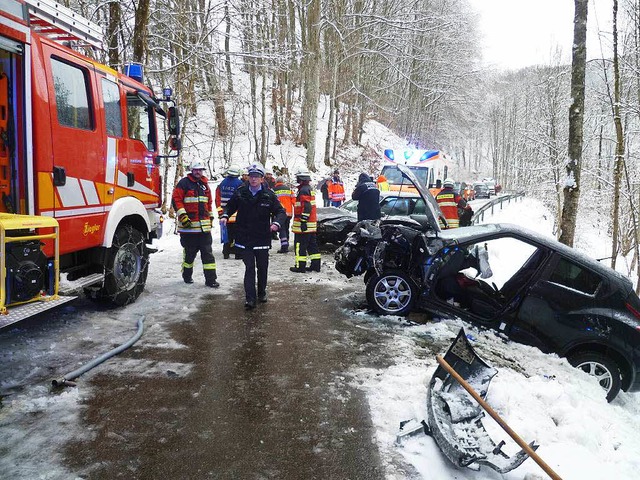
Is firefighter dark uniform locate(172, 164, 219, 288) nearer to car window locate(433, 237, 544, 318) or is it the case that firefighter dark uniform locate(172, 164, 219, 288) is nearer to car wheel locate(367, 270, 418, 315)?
car wheel locate(367, 270, 418, 315)

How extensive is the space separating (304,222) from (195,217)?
7.16ft

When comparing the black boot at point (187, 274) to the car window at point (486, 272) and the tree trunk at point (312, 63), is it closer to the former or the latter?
the car window at point (486, 272)

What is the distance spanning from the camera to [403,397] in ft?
12.2

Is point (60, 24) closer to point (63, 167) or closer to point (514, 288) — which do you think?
point (63, 167)

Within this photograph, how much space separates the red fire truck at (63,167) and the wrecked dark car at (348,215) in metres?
5.09

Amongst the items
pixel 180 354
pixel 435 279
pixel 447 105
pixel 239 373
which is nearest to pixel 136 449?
pixel 239 373

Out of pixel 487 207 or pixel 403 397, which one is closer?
pixel 403 397

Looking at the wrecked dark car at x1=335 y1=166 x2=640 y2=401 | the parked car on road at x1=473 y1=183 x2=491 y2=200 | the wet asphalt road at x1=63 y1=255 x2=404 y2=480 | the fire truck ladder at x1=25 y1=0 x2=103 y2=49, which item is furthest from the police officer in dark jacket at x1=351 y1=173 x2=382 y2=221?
the parked car on road at x1=473 y1=183 x2=491 y2=200

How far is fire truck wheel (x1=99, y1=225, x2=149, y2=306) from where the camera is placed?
5.49 m

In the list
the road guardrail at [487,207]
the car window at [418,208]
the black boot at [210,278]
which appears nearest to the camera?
the black boot at [210,278]

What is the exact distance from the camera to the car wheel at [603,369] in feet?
14.7

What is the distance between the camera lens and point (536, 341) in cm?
475

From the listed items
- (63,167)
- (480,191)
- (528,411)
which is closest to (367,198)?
(63,167)

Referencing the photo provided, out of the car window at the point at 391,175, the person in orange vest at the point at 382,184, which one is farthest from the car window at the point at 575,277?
the car window at the point at 391,175
